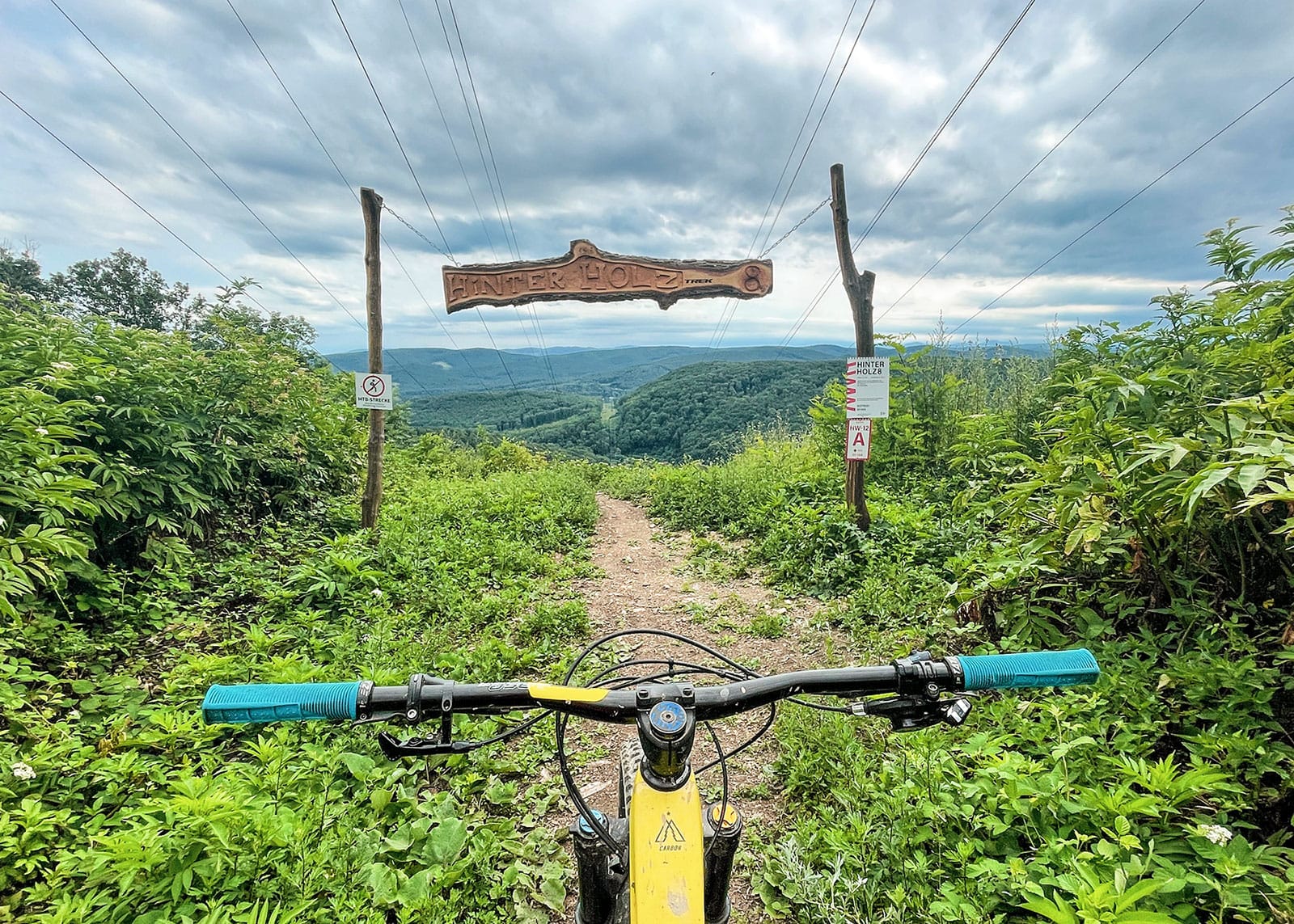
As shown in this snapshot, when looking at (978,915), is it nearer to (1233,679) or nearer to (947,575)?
(1233,679)

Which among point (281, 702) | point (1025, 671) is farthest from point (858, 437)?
point (281, 702)

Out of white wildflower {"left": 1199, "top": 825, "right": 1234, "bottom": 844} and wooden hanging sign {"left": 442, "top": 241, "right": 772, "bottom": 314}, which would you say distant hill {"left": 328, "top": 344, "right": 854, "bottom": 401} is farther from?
white wildflower {"left": 1199, "top": 825, "right": 1234, "bottom": 844}

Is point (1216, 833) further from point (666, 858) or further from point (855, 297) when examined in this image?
point (855, 297)

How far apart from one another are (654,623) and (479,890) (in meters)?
3.12

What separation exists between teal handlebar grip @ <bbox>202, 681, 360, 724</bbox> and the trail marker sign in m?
5.96

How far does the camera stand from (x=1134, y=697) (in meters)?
2.38

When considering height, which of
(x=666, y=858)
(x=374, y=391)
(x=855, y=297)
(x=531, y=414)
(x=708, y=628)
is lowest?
(x=708, y=628)

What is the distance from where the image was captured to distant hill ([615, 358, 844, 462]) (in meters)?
22.1

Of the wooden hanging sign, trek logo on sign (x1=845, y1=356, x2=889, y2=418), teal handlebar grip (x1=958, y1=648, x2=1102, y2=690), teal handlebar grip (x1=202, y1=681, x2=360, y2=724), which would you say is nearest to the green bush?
teal handlebar grip (x1=202, y1=681, x2=360, y2=724)

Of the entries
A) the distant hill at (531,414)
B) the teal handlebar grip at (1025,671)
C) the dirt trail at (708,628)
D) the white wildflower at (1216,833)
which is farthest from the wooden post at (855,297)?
the distant hill at (531,414)

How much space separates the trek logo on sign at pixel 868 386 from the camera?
611 cm

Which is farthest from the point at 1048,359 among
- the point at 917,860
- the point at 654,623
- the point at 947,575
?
the point at 917,860

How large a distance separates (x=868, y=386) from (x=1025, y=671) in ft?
17.0

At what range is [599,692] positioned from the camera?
128 centimetres
